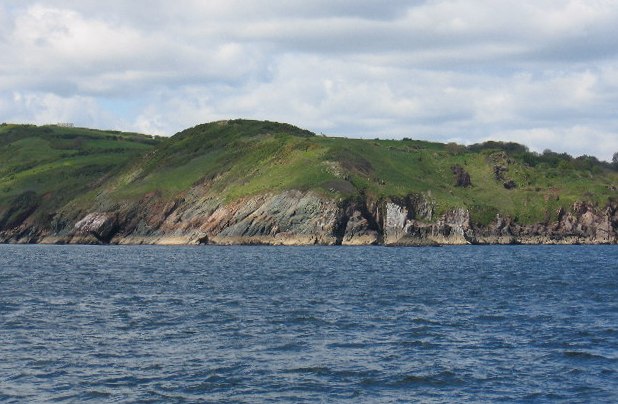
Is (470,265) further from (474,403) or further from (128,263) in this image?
(474,403)

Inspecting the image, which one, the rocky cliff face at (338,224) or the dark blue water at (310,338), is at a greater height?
the rocky cliff face at (338,224)

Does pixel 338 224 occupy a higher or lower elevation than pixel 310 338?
higher

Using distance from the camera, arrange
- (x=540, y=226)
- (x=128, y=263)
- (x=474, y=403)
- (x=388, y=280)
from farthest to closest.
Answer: (x=540, y=226) → (x=128, y=263) → (x=388, y=280) → (x=474, y=403)

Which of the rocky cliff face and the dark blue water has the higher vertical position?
the rocky cliff face

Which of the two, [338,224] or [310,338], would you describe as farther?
[338,224]

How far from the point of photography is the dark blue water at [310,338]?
3928 centimetres

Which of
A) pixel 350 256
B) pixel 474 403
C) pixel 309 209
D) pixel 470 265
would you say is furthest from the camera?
pixel 309 209

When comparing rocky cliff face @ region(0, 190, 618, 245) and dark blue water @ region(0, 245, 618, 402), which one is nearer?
dark blue water @ region(0, 245, 618, 402)

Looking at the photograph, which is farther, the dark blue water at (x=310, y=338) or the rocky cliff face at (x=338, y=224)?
the rocky cliff face at (x=338, y=224)

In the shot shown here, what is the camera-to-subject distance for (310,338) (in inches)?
2013

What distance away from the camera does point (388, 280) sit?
89812 millimetres

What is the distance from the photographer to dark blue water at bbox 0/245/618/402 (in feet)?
129

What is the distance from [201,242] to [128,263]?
69.8 metres

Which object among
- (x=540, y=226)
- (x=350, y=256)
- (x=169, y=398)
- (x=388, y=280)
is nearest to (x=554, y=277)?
(x=388, y=280)
